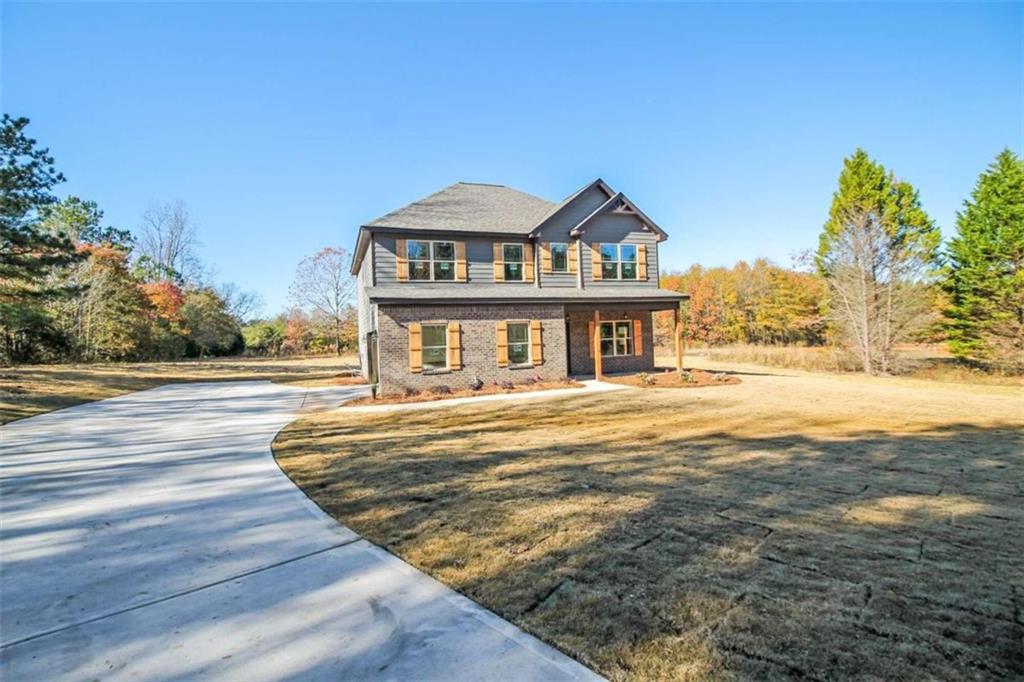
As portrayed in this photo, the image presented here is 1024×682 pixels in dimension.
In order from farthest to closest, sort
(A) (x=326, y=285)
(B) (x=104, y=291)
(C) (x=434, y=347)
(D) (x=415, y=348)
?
1. (A) (x=326, y=285)
2. (B) (x=104, y=291)
3. (C) (x=434, y=347)
4. (D) (x=415, y=348)

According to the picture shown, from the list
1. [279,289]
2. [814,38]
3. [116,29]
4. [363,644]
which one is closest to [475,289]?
[116,29]

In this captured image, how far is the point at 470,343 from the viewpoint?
1641 cm

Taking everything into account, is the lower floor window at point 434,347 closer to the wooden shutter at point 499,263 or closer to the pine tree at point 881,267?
the wooden shutter at point 499,263

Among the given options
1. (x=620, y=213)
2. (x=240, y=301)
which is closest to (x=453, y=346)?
(x=620, y=213)

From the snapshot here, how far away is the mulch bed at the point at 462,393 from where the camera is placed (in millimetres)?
14203

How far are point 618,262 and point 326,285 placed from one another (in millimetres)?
27342

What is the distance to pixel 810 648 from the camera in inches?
93.9

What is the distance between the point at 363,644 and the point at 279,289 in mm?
43660

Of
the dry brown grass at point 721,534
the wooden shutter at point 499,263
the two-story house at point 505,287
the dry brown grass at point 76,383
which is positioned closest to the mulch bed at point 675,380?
the two-story house at point 505,287

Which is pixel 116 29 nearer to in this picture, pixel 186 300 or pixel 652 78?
pixel 652 78

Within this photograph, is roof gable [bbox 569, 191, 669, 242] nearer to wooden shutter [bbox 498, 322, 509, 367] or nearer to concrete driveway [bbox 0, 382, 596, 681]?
wooden shutter [bbox 498, 322, 509, 367]

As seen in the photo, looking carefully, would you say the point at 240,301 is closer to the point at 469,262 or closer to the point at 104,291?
the point at 104,291

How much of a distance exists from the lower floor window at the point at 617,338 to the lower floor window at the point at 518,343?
4.66 m

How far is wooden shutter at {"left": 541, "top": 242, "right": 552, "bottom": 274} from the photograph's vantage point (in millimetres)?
18406
